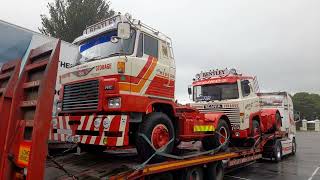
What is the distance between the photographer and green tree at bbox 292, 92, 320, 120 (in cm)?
9869

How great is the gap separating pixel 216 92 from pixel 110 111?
6.94m

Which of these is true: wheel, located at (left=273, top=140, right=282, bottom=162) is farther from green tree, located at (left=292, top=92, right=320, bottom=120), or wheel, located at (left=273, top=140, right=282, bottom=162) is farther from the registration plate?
green tree, located at (left=292, top=92, right=320, bottom=120)

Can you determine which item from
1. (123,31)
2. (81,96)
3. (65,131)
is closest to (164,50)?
(123,31)

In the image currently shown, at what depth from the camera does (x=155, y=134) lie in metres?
7.07

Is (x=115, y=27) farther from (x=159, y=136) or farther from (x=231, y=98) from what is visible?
(x=231, y=98)

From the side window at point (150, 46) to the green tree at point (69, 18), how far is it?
1971cm

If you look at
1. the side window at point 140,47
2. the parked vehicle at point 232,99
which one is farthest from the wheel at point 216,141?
the side window at point 140,47

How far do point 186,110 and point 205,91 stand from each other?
4.51 metres

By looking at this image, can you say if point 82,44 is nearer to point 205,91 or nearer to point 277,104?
point 205,91

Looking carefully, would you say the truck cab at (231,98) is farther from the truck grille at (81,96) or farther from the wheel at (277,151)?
the truck grille at (81,96)

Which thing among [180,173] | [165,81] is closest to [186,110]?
[165,81]

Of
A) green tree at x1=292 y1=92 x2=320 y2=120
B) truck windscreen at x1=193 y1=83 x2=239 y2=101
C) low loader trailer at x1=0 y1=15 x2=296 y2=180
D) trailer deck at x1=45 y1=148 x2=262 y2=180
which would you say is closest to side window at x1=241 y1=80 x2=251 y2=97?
truck windscreen at x1=193 y1=83 x2=239 y2=101

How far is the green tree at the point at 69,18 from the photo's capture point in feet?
87.5

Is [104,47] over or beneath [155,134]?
over
